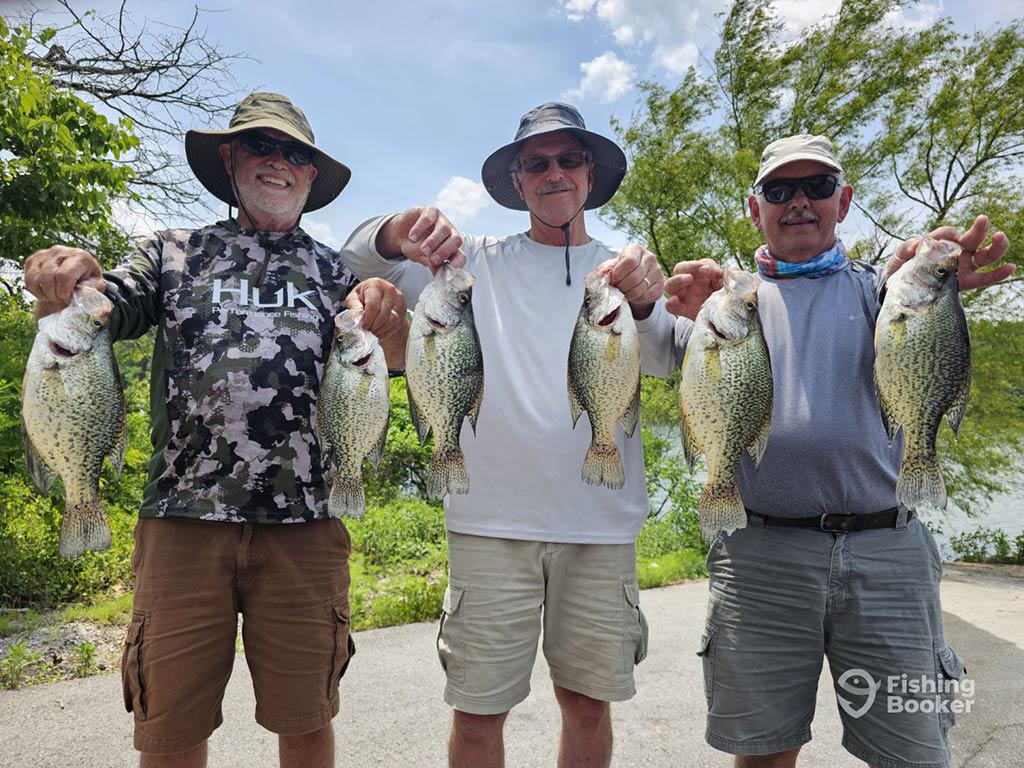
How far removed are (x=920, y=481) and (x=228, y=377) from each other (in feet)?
9.08

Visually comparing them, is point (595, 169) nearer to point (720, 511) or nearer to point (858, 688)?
point (720, 511)

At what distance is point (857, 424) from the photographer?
2752mm

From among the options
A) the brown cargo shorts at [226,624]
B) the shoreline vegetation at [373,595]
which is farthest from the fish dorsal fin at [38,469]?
the shoreline vegetation at [373,595]

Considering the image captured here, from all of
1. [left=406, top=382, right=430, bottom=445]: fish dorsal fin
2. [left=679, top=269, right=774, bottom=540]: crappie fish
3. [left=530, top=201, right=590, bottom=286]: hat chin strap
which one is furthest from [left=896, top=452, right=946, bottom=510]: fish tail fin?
[left=406, top=382, right=430, bottom=445]: fish dorsal fin

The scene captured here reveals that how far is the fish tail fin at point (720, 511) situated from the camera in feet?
7.97

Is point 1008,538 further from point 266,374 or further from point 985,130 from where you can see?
point 266,374

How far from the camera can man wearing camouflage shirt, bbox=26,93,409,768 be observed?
8.65ft

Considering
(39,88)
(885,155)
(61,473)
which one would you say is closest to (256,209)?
(61,473)

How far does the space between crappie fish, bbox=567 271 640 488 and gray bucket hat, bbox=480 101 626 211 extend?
912 millimetres

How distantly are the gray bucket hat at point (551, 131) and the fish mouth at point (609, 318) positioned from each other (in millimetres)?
986

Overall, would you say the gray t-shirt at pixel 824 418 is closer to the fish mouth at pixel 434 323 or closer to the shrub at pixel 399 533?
the fish mouth at pixel 434 323

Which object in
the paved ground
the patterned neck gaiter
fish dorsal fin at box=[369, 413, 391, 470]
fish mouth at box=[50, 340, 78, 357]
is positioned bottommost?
the paved ground

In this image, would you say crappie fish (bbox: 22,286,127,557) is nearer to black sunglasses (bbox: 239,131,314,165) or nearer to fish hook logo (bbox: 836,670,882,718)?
black sunglasses (bbox: 239,131,314,165)

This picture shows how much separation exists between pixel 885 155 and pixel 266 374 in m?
15.4
